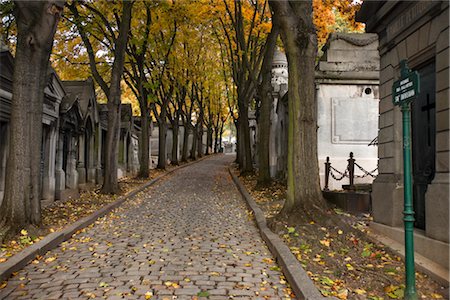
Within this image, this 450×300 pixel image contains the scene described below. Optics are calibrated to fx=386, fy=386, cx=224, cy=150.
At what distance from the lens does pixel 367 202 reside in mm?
9078

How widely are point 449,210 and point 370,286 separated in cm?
141

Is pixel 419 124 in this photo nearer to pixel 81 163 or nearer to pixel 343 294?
pixel 343 294

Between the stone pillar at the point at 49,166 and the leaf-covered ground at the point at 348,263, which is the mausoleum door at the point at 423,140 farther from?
the stone pillar at the point at 49,166

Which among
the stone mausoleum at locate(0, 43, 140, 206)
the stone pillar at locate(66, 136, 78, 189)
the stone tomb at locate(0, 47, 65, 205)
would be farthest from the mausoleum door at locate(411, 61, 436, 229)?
the stone pillar at locate(66, 136, 78, 189)

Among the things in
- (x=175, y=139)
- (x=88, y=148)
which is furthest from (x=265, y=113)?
(x=175, y=139)

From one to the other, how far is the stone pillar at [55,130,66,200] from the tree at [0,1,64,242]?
4.76 metres

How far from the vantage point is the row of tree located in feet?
23.2

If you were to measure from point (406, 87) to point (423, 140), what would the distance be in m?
2.49

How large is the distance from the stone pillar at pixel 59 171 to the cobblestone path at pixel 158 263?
307 cm

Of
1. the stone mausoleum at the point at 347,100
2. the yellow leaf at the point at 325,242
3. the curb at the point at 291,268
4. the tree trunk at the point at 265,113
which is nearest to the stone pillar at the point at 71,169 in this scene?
the tree trunk at the point at 265,113

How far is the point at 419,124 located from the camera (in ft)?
20.2

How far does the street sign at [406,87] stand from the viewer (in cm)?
380

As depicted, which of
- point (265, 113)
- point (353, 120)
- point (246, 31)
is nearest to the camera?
point (353, 120)

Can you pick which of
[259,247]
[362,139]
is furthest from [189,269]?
[362,139]
